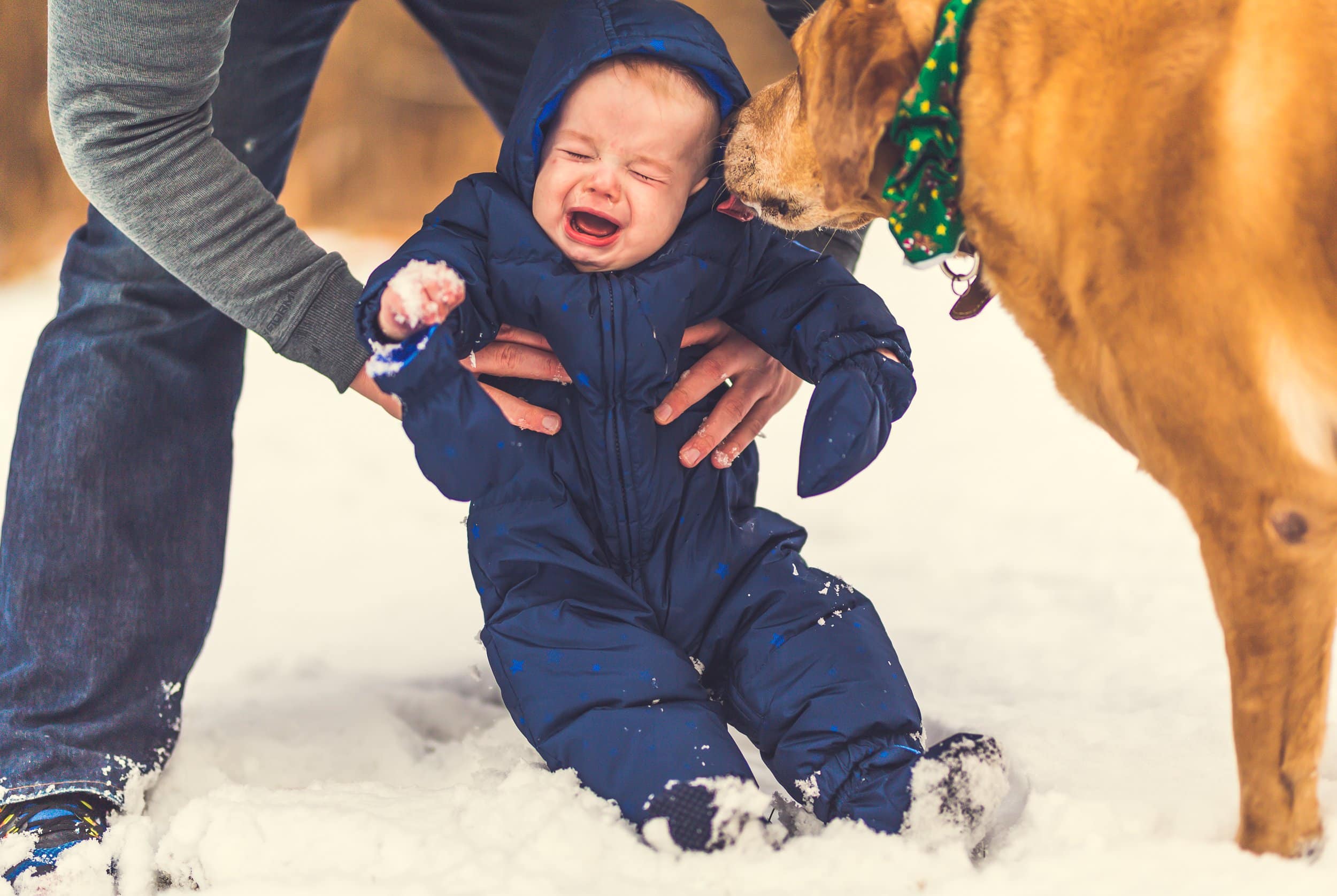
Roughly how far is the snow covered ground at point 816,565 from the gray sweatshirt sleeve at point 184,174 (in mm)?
586

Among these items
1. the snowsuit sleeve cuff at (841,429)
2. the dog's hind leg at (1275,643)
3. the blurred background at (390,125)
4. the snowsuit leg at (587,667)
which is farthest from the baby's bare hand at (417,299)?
the blurred background at (390,125)

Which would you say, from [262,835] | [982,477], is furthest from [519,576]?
[982,477]

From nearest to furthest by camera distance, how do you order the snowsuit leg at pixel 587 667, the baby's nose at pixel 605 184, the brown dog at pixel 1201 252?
the brown dog at pixel 1201 252, the snowsuit leg at pixel 587 667, the baby's nose at pixel 605 184

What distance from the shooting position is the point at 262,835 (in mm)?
1280

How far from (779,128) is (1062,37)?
38 cm

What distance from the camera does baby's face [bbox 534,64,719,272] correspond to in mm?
1446

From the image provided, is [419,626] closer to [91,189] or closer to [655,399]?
[655,399]

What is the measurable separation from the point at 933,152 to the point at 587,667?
0.74 metres

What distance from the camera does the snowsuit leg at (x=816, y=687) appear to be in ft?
4.33

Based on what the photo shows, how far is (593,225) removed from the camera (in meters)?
1.47

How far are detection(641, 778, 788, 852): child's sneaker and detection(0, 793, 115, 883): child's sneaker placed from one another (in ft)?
2.21

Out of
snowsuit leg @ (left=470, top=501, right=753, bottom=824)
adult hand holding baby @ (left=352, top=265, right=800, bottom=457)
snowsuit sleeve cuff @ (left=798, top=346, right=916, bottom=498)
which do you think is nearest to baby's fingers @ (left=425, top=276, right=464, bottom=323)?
adult hand holding baby @ (left=352, top=265, right=800, bottom=457)

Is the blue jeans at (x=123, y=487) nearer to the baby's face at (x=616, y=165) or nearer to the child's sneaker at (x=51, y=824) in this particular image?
the child's sneaker at (x=51, y=824)

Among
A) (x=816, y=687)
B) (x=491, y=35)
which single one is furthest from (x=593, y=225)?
(x=816, y=687)
